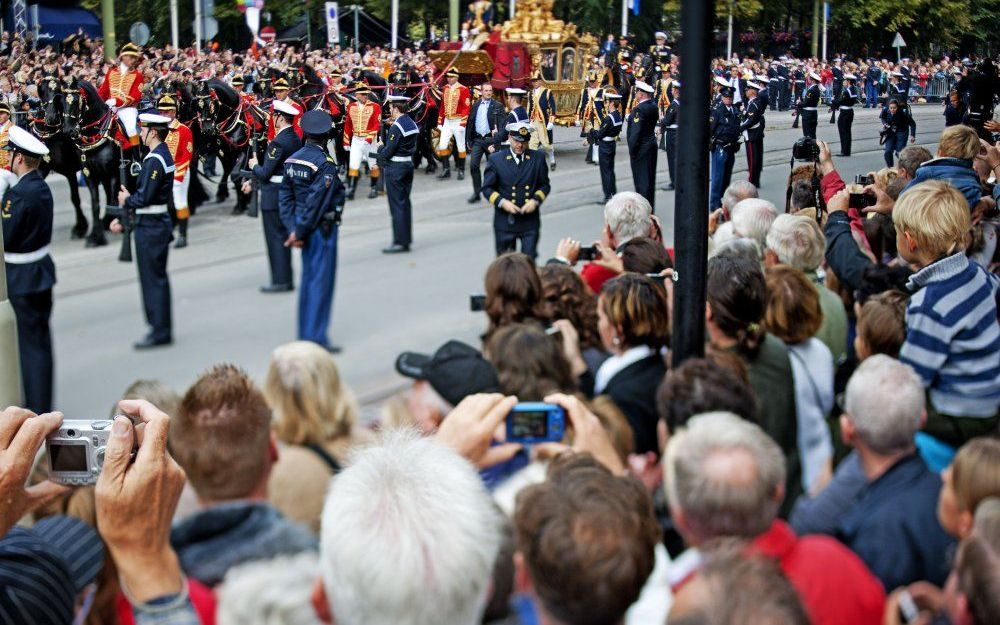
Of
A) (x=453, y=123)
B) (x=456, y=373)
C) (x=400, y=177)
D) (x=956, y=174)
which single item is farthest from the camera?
(x=453, y=123)

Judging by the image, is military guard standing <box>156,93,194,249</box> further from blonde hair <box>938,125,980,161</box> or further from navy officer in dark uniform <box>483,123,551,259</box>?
blonde hair <box>938,125,980,161</box>

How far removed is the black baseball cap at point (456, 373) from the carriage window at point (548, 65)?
67.8 feet

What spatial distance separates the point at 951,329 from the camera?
4.23 metres

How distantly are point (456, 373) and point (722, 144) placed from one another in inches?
522

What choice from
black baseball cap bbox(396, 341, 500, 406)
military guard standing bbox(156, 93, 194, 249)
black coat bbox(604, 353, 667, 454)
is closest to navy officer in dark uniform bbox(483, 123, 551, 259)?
military guard standing bbox(156, 93, 194, 249)

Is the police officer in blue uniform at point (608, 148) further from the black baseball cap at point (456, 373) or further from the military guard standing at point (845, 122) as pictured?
the black baseball cap at point (456, 373)

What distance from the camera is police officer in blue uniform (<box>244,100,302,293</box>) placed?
1020cm

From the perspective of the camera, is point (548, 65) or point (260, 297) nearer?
point (260, 297)

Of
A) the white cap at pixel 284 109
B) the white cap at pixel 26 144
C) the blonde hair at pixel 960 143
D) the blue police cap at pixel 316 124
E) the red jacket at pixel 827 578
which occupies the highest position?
the white cap at pixel 284 109

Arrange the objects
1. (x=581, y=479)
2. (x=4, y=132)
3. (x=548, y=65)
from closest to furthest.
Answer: (x=581, y=479), (x=4, y=132), (x=548, y=65)

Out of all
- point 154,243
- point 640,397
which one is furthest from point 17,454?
point 154,243

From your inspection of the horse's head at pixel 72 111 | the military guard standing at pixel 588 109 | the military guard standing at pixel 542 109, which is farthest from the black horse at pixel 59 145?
the military guard standing at pixel 588 109

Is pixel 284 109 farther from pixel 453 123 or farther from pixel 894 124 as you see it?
pixel 894 124

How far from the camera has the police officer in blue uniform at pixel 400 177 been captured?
12.7m
